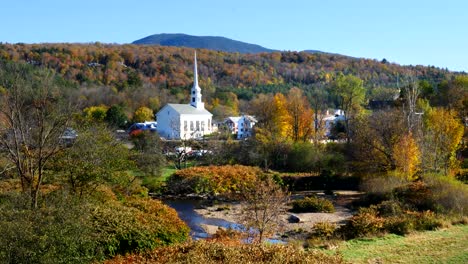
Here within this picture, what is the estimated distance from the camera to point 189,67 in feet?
369

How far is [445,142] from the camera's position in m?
33.5

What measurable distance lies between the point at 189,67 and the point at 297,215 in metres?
87.7

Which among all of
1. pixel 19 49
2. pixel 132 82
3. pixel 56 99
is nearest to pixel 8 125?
pixel 56 99

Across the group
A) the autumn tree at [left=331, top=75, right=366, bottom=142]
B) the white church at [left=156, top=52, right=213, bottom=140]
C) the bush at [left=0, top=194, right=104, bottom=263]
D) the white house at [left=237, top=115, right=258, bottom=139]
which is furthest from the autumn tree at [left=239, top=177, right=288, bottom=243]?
the white church at [left=156, top=52, right=213, bottom=140]

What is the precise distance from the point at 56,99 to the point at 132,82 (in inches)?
2436

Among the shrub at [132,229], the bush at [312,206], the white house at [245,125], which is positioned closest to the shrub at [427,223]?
the bush at [312,206]

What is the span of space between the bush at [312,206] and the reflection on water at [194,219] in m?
5.04

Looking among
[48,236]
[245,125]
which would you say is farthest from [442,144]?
[245,125]

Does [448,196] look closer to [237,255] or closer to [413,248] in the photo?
A: [413,248]

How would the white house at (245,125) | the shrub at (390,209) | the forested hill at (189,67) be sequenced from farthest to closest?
the forested hill at (189,67)
the white house at (245,125)
the shrub at (390,209)

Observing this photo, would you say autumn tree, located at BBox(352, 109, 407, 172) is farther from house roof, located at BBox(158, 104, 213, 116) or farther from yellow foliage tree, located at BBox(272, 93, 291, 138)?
house roof, located at BBox(158, 104, 213, 116)

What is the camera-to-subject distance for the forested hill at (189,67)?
9288cm

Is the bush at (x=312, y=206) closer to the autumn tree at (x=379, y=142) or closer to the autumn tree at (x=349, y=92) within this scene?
the autumn tree at (x=379, y=142)

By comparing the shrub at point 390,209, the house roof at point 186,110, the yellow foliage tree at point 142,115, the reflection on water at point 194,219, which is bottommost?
the reflection on water at point 194,219
